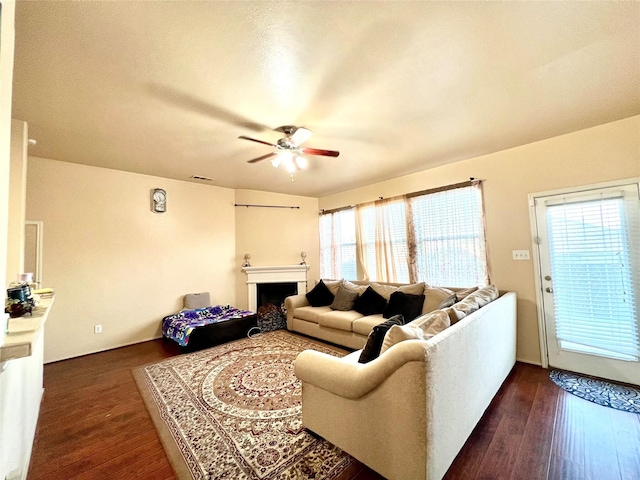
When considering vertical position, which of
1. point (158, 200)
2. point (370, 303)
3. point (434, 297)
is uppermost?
point (158, 200)

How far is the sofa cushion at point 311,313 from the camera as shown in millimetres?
4051

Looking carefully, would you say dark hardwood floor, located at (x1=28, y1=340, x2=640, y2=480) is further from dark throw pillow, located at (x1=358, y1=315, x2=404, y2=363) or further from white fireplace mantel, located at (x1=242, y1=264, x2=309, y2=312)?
white fireplace mantel, located at (x1=242, y1=264, x2=309, y2=312)

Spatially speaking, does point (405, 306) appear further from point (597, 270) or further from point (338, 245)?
point (338, 245)

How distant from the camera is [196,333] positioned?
12.1 ft

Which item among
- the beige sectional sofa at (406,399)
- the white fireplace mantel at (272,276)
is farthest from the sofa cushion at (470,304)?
the white fireplace mantel at (272,276)

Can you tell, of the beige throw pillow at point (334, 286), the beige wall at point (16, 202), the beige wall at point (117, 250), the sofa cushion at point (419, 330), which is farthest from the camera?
the beige throw pillow at point (334, 286)

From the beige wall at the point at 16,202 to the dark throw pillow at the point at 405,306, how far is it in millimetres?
3847

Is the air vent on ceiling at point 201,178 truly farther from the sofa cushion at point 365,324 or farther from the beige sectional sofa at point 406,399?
the beige sectional sofa at point 406,399

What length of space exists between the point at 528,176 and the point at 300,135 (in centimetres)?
279

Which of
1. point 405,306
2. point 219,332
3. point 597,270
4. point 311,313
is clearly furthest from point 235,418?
point 597,270

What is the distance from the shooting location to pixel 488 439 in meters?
1.87

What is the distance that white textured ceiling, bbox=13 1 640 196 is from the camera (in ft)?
4.70

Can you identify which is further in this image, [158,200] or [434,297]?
[158,200]

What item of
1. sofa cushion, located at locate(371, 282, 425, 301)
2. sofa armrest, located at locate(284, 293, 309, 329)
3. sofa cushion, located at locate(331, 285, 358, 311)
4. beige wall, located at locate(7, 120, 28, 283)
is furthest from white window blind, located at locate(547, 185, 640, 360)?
beige wall, located at locate(7, 120, 28, 283)
